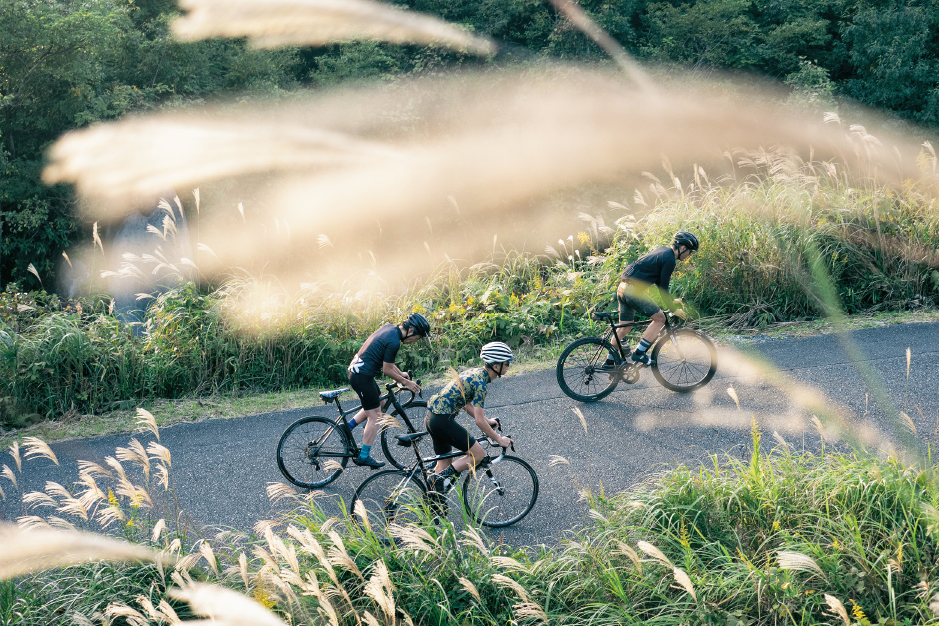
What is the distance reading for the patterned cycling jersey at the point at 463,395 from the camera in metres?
5.34

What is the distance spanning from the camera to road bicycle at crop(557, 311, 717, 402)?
7629 millimetres

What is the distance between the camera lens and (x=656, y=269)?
7.54 metres

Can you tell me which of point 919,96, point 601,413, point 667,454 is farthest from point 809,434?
point 919,96

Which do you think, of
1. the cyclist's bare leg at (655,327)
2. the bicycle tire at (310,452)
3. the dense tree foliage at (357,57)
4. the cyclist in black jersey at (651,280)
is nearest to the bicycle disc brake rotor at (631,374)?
the cyclist in black jersey at (651,280)

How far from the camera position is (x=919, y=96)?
17.5 m

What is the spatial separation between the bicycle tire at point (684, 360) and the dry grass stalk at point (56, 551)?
549 centimetres

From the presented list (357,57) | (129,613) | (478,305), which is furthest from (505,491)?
(357,57)

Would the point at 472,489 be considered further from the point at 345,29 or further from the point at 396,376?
the point at 345,29

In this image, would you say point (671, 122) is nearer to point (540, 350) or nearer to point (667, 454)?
point (540, 350)

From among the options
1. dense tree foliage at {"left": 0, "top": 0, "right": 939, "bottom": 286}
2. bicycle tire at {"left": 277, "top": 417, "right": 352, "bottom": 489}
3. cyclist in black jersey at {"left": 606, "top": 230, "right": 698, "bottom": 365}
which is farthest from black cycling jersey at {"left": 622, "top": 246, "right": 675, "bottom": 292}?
dense tree foliage at {"left": 0, "top": 0, "right": 939, "bottom": 286}

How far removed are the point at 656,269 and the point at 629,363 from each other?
1081 millimetres

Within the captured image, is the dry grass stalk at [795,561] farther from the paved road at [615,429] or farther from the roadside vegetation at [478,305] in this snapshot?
the roadside vegetation at [478,305]

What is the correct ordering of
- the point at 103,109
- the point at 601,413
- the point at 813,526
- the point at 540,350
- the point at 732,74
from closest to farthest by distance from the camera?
the point at 813,526 → the point at 601,413 → the point at 540,350 → the point at 103,109 → the point at 732,74

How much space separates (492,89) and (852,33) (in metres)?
9.52
